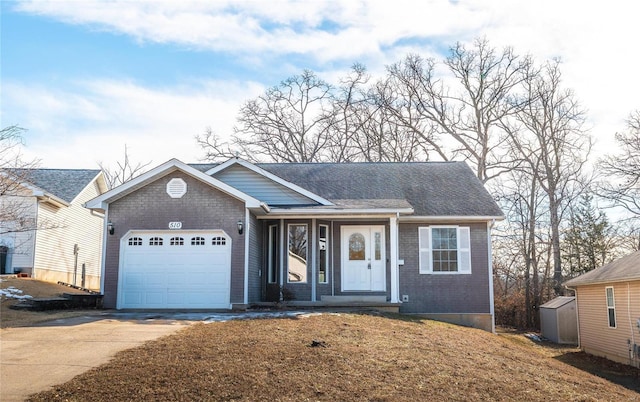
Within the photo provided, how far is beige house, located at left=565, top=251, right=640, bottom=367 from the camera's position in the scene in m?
16.3

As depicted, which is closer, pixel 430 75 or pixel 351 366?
pixel 351 366

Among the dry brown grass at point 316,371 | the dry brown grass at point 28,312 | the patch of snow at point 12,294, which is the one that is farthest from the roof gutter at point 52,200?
the dry brown grass at point 316,371

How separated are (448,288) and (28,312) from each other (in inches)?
454

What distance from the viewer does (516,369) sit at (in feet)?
31.6

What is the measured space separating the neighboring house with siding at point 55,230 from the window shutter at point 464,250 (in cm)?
1120

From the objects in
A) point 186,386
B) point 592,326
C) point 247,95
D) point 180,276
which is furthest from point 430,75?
point 186,386

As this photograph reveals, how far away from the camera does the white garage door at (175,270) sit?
1527 cm

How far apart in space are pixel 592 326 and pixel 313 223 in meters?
10.2

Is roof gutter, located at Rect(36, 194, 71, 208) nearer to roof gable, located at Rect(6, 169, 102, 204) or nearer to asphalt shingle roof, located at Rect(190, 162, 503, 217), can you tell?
roof gable, located at Rect(6, 169, 102, 204)

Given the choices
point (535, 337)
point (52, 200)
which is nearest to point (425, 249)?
point (535, 337)

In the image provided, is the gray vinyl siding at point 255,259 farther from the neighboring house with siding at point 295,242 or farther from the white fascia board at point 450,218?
the white fascia board at point 450,218

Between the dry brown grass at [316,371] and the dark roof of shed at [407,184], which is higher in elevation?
the dark roof of shed at [407,184]

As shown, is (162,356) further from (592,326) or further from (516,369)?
(592,326)

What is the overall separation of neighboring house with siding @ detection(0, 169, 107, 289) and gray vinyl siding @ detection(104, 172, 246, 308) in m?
2.60
